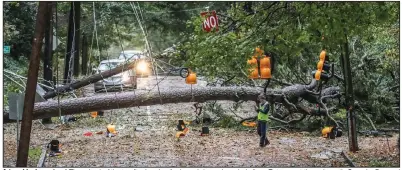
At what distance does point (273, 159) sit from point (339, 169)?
2.00 meters

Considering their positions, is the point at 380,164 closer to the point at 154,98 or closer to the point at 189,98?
the point at 189,98

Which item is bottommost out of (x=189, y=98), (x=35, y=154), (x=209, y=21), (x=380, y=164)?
(x=380, y=164)

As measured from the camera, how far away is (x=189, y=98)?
534 inches

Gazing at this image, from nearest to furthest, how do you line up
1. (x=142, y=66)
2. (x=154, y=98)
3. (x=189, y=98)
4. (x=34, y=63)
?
1. (x=34, y=63)
2. (x=154, y=98)
3. (x=189, y=98)
4. (x=142, y=66)

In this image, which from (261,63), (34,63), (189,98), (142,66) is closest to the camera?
(34,63)

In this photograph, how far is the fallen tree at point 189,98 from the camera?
1286 cm

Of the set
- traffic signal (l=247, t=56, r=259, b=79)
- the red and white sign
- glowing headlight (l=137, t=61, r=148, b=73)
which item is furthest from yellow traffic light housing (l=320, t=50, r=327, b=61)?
glowing headlight (l=137, t=61, r=148, b=73)

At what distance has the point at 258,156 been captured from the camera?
1144cm

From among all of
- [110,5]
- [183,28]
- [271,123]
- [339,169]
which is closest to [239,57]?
[339,169]

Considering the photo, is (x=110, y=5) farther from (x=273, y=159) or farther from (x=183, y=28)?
(x=273, y=159)

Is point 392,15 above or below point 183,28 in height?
below

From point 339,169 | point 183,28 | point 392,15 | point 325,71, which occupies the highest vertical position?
point 183,28

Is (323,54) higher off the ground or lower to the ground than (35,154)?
higher

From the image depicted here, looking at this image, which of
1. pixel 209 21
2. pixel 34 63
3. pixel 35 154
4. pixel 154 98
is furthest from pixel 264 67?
pixel 35 154
